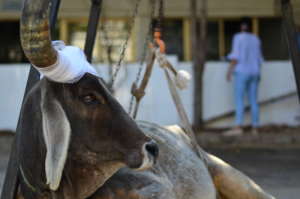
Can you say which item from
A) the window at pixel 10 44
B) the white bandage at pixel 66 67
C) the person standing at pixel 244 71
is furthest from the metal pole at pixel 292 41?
the window at pixel 10 44

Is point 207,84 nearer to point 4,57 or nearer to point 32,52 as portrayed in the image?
point 4,57

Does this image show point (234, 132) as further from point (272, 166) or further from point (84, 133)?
point (84, 133)

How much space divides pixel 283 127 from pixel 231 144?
1330mm

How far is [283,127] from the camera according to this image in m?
12.6

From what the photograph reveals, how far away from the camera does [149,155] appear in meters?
3.38

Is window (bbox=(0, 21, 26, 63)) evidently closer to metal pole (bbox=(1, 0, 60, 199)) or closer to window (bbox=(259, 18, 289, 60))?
window (bbox=(259, 18, 289, 60))

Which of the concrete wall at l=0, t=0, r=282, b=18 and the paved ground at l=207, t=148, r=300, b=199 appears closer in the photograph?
the paved ground at l=207, t=148, r=300, b=199

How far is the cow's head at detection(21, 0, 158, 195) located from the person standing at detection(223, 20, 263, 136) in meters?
8.65

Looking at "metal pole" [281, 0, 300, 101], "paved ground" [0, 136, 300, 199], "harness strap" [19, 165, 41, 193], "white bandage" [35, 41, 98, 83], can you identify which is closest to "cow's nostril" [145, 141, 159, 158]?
"white bandage" [35, 41, 98, 83]

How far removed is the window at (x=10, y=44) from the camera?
15844 mm

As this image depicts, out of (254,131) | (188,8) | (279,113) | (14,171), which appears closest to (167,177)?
(14,171)

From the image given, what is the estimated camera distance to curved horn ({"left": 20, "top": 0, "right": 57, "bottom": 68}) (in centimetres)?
308

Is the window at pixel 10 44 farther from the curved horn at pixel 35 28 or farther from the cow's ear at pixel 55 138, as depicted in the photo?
the curved horn at pixel 35 28

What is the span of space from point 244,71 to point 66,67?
884 cm
